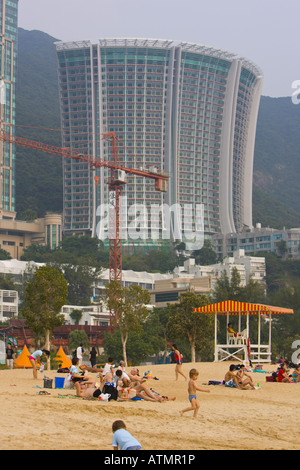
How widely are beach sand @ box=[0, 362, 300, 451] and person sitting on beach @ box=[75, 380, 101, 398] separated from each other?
787 mm

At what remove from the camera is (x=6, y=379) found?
35688 mm

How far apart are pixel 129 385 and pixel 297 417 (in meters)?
6.15

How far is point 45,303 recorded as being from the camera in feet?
157

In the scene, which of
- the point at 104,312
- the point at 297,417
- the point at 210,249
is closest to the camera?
the point at 297,417

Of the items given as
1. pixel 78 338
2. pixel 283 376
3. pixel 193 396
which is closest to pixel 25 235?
pixel 78 338

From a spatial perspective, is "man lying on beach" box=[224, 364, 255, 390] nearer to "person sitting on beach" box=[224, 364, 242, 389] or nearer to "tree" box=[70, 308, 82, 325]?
"person sitting on beach" box=[224, 364, 242, 389]

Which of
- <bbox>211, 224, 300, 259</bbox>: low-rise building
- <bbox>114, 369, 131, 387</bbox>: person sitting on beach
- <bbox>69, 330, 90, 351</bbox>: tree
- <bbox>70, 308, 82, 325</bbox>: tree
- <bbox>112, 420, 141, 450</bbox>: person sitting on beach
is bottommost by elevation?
<bbox>69, 330, 90, 351</bbox>: tree

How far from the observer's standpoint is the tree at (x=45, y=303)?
156 ft

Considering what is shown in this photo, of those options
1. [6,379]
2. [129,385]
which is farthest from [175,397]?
[6,379]

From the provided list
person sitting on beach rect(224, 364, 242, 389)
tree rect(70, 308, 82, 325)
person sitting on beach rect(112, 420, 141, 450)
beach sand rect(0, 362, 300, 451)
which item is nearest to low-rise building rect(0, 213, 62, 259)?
tree rect(70, 308, 82, 325)

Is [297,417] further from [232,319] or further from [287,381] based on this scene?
[232,319]

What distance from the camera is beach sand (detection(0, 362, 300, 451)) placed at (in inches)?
695
